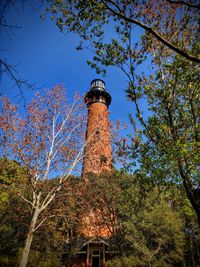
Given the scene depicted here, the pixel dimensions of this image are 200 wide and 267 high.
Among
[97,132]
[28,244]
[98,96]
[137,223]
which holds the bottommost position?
[28,244]

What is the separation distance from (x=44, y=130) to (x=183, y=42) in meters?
8.18

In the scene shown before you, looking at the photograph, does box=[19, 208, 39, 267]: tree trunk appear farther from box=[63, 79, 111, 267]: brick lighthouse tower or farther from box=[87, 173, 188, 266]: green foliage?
box=[87, 173, 188, 266]: green foliage

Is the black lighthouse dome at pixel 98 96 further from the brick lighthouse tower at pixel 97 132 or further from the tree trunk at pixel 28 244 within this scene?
the tree trunk at pixel 28 244

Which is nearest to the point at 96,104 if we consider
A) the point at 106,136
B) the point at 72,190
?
the point at 106,136

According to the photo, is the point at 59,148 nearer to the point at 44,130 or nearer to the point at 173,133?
the point at 44,130

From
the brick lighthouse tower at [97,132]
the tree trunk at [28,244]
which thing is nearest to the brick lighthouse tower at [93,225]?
the brick lighthouse tower at [97,132]

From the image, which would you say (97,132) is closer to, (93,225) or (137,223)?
(137,223)

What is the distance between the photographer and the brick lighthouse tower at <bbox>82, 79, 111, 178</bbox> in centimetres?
1352

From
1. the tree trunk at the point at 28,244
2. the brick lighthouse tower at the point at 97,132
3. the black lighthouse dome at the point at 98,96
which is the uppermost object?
the black lighthouse dome at the point at 98,96

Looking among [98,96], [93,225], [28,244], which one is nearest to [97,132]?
[28,244]

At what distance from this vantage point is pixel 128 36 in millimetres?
7719

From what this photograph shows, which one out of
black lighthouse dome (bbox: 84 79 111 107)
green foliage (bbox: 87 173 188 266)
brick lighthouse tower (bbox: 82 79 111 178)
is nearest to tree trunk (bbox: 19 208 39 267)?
brick lighthouse tower (bbox: 82 79 111 178)

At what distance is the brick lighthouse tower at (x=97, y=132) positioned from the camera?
44.4ft

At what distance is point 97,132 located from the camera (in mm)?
15016
